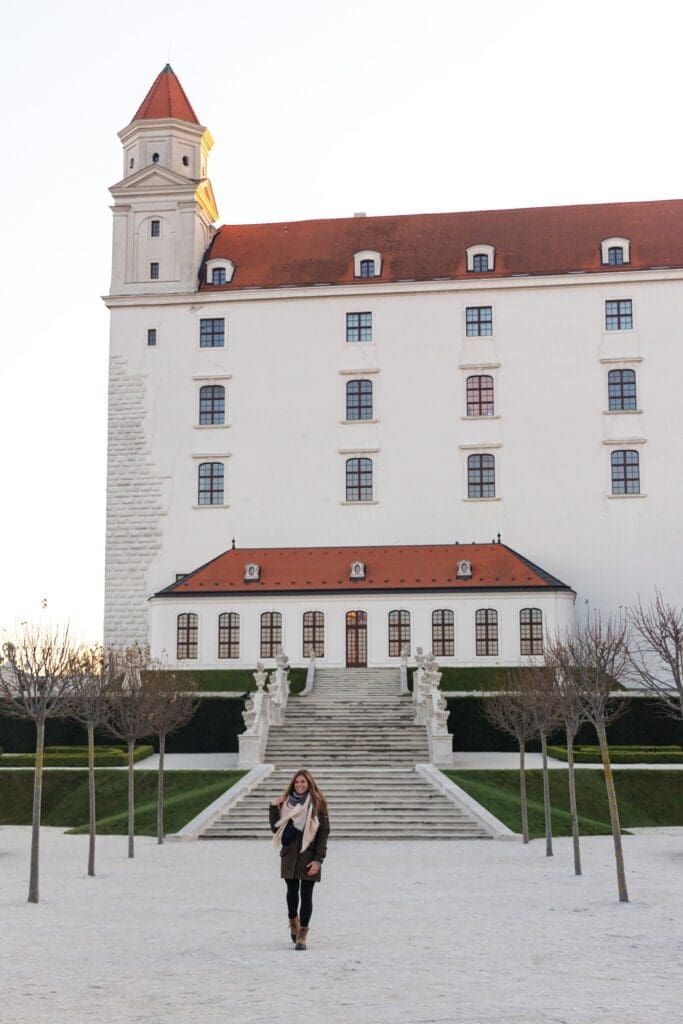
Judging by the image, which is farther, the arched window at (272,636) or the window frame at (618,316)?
the window frame at (618,316)

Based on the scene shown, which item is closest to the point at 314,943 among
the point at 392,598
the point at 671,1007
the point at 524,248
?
the point at 671,1007

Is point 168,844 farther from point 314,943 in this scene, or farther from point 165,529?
point 165,529

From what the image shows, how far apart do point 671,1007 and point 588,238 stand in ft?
161

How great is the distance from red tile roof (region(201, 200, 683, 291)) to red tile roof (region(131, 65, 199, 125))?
5614mm

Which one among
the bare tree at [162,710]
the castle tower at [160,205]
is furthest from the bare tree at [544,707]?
the castle tower at [160,205]

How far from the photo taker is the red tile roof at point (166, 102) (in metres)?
58.1

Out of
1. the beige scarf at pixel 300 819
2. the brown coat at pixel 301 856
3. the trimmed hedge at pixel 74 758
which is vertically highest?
the beige scarf at pixel 300 819

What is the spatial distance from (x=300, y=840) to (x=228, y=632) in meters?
35.7

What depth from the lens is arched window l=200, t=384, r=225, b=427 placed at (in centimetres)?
5534

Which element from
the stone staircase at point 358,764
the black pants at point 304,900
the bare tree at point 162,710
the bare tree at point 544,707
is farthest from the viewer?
the stone staircase at point 358,764

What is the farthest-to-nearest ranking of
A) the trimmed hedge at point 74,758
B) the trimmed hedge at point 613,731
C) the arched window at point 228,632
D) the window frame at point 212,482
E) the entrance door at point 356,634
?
the window frame at point 212,482
the arched window at point 228,632
the entrance door at point 356,634
the trimmed hedge at point 613,731
the trimmed hedge at point 74,758

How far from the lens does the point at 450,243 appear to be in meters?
56.9

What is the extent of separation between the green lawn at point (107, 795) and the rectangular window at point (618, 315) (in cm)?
2930

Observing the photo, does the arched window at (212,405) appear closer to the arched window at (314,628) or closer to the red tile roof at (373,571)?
the red tile roof at (373,571)
